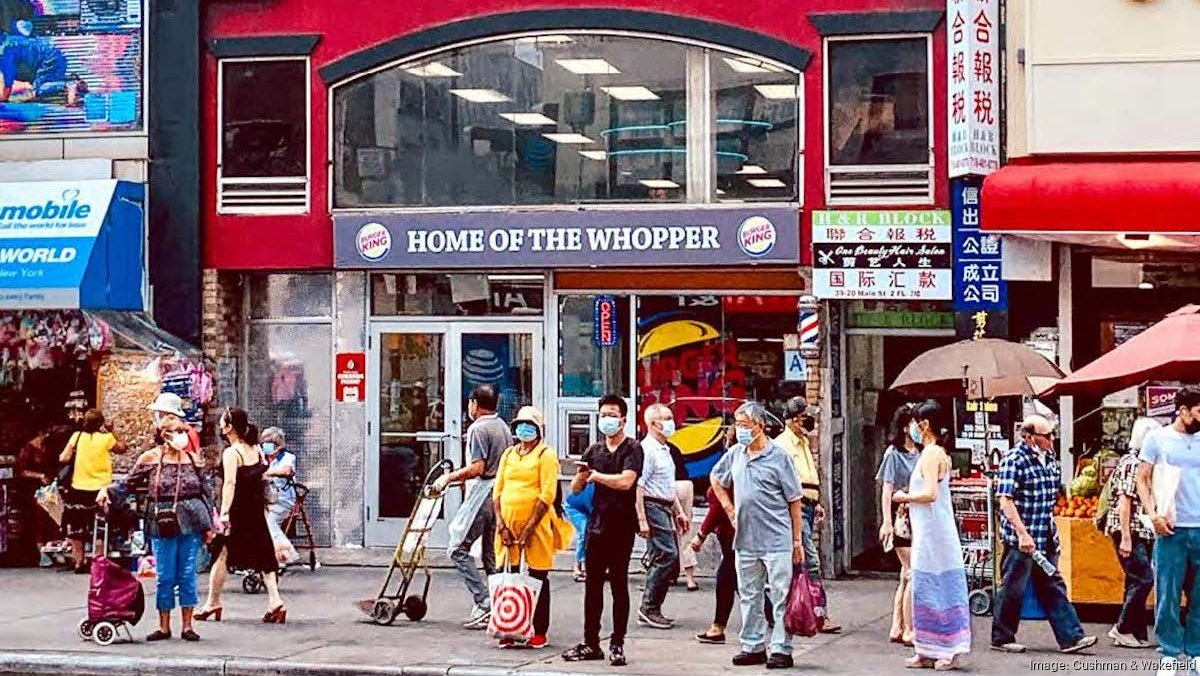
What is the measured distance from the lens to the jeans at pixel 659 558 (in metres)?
15.2

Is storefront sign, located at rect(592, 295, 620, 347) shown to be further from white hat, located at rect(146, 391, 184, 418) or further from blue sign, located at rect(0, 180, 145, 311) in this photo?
white hat, located at rect(146, 391, 184, 418)

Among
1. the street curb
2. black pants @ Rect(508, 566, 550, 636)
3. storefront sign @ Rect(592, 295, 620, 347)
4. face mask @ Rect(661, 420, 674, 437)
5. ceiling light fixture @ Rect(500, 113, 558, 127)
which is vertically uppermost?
ceiling light fixture @ Rect(500, 113, 558, 127)

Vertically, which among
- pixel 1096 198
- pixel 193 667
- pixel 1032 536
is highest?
pixel 1096 198

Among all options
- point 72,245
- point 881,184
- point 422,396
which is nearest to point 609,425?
point 881,184

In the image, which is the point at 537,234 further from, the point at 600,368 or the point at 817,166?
the point at 817,166

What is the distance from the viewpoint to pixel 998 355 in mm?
15094

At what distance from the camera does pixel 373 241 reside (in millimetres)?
19531

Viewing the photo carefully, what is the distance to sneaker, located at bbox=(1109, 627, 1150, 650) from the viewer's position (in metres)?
13.9

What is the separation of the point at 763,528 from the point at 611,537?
106 cm

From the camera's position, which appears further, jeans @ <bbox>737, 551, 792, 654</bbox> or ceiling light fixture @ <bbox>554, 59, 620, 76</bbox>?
ceiling light fixture @ <bbox>554, 59, 620, 76</bbox>

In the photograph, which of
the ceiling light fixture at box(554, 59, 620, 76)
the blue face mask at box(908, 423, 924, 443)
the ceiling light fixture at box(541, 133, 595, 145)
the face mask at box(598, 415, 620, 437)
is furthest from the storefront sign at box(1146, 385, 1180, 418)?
the ceiling light fixture at box(554, 59, 620, 76)

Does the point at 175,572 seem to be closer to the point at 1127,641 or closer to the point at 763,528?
the point at 763,528

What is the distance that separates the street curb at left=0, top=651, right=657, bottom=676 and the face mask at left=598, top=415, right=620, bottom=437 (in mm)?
1741

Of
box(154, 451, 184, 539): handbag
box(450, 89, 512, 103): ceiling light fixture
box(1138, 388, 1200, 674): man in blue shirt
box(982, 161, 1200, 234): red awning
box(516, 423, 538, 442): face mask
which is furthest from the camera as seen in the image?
box(450, 89, 512, 103): ceiling light fixture
